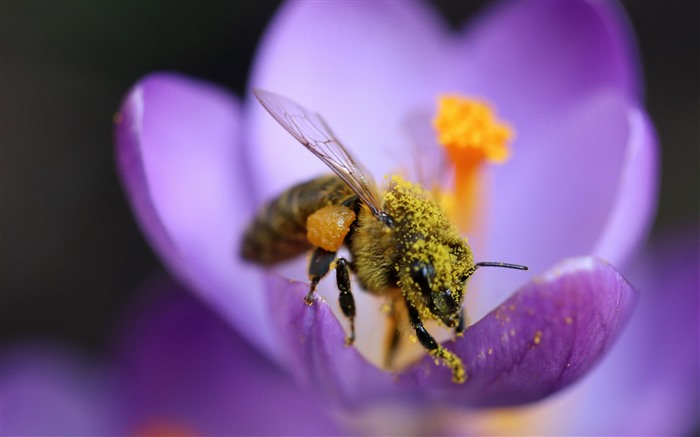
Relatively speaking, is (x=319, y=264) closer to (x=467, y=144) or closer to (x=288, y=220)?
(x=288, y=220)

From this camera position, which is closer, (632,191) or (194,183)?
(632,191)

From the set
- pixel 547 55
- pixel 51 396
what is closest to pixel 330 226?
pixel 547 55

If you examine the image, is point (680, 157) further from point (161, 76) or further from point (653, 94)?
point (161, 76)

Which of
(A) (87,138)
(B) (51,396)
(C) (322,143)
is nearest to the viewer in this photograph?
(C) (322,143)

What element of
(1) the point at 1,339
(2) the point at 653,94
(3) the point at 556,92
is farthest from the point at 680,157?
(1) the point at 1,339

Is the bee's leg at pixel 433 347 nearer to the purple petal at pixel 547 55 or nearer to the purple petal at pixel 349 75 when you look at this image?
the purple petal at pixel 349 75

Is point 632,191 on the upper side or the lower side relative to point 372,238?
lower

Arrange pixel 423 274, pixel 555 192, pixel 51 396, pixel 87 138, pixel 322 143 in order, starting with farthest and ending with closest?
pixel 87 138 → pixel 51 396 → pixel 555 192 → pixel 322 143 → pixel 423 274
